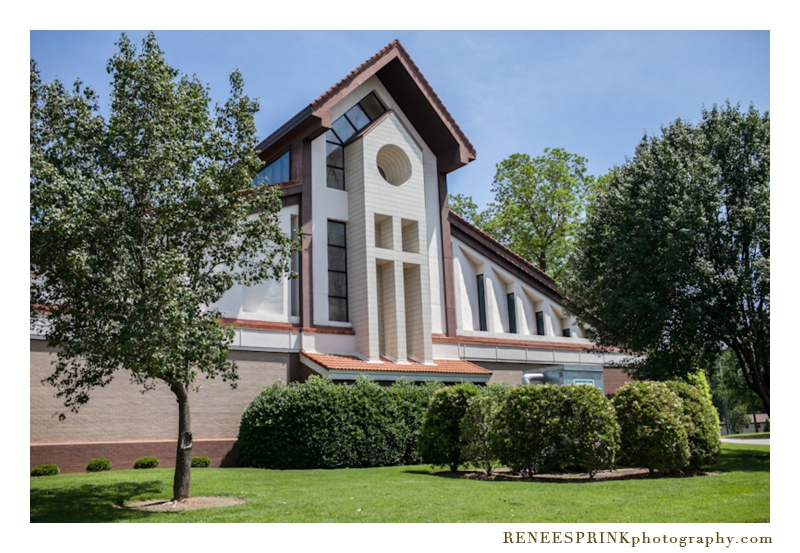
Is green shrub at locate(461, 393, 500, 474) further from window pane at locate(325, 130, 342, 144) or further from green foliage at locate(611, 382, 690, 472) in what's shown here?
window pane at locate(325, 130, 342, 144)

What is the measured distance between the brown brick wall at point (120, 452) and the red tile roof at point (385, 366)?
4.01 meters

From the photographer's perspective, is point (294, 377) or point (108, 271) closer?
point (108, 271)

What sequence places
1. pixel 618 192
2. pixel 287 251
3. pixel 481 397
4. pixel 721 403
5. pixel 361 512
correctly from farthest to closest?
pixel 721 403 < pixel 618 192 < pixel 481 397 < pixel 287 251 < pixel 361 512

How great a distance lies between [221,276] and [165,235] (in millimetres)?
1280

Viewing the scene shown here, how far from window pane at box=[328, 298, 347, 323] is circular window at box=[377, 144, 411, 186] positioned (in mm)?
5603

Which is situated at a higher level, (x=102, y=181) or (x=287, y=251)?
(x=102, y=181)

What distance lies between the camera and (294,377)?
81.0 ft

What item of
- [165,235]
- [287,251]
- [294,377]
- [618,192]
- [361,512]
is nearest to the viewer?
[361,512]

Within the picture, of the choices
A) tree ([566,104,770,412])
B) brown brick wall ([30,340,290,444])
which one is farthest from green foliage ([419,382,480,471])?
brown brick wall ([30,340,290,444])

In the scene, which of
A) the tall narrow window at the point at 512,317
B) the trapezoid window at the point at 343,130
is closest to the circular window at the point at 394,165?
the trapezoid window at the point at 343,130

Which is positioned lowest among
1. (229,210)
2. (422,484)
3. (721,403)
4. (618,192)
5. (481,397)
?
(721,403)

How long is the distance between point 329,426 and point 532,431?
288 inches

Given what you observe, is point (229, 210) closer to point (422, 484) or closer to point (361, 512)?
point (361, 512)

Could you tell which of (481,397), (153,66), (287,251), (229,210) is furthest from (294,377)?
(153,66)
